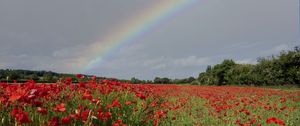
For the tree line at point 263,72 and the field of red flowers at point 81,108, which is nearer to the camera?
the field of red flowers at point 81,108

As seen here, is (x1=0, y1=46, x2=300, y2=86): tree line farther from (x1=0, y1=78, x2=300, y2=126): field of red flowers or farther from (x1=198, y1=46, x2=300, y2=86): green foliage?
(x1=0, y1=78, x2=300, y2=126): field of red flowers

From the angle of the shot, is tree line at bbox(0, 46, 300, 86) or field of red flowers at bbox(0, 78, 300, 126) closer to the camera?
field of red flowers at bbox(0, 78, 300, 126)

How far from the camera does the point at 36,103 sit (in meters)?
4.07

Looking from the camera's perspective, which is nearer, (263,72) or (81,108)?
(81,108)

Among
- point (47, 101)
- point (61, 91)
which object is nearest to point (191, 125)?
point (61, 91)

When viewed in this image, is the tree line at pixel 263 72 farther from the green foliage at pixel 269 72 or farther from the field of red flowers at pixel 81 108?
the field of red flowers at pixel 81 108

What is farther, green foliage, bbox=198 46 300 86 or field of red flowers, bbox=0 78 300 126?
green foliage, bbox=198 46 300 86

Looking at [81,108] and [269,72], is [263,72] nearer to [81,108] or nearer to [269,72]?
[269,72]

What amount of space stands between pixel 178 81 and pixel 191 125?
39.3 meters

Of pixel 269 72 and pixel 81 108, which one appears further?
pixel 269 72

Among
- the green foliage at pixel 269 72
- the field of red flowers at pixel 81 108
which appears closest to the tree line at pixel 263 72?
the green foliage at pixel 269 72

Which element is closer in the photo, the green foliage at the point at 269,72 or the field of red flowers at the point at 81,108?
the field of red flowers at the point at 81,108

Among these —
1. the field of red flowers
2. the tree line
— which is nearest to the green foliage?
the tree line

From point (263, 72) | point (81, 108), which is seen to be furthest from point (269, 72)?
point (81, 108)
